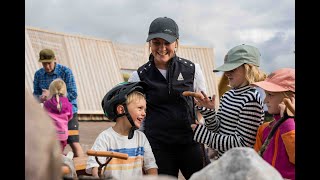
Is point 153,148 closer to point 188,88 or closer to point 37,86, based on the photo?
point 188,88

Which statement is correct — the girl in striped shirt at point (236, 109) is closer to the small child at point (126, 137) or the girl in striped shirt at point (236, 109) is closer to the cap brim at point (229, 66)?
the cap brim at point (229, 66)

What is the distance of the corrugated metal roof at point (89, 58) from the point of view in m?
12.9

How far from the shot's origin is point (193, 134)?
139 inches

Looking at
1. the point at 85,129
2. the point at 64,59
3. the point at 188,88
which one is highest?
the point at 64,59

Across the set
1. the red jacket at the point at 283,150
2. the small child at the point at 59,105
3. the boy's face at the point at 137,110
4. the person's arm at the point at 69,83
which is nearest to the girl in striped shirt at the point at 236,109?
the boy's face at the point at 137,110

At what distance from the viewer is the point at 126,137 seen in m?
3.22

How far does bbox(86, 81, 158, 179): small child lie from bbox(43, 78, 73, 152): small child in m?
2.75

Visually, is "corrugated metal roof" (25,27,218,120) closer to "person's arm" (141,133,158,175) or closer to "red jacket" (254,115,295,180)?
"person's arm" (141,133,158,175)

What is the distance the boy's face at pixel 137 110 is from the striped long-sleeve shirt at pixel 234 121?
0.35 meters

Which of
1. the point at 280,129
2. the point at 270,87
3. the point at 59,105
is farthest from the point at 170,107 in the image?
the point at 59,105

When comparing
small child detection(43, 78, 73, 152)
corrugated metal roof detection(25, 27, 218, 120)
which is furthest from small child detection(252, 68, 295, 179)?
corrugated metal roof detection(25, 27, 218, 120)

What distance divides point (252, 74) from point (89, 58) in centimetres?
1076
